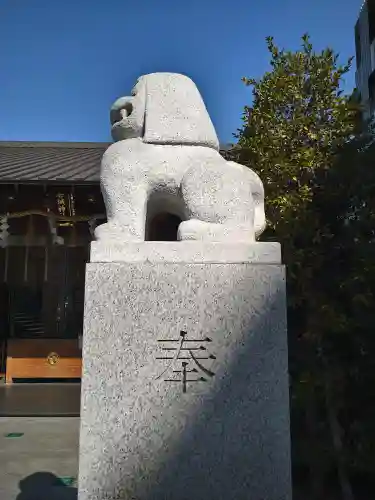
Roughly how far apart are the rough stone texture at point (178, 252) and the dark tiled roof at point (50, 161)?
4.92 metres

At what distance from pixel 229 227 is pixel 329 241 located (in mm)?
2456

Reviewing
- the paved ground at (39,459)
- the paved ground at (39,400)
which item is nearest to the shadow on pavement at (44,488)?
the paved ground at (39,459)

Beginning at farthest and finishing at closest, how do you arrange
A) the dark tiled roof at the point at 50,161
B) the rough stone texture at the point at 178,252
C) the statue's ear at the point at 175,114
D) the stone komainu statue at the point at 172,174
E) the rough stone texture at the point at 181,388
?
the dark tiled roof at the point at 50,161
the statue's ear at the point at 175,114
the stone komainu statue at the point at 172,174
the rough stone texture at the point at 178,252
the rough stone texture at the point at 181,388

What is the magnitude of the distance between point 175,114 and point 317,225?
234cm

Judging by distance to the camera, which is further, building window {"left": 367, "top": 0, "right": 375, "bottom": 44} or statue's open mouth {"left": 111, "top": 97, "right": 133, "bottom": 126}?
building window {"left": 367, "top": 0, "right": 375, "bottom": 44}

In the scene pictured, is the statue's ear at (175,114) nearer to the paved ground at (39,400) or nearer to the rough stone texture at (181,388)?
the rough stone texture at (181,388)

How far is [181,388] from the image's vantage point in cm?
205

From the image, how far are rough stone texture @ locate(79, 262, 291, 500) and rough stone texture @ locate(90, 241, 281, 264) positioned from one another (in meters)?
0.04

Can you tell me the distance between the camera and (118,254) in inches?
84.5

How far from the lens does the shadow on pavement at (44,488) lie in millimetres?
3892

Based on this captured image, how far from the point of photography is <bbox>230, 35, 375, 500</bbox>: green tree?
4152 mm

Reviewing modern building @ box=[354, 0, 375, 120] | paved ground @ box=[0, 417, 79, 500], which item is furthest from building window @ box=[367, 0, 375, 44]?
paved ground @ box=[0, 417, 79, 500]

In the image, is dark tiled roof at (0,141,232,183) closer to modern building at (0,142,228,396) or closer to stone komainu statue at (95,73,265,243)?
modern building at (0,142,228,396)

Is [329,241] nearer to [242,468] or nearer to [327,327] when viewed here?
[327,327]
